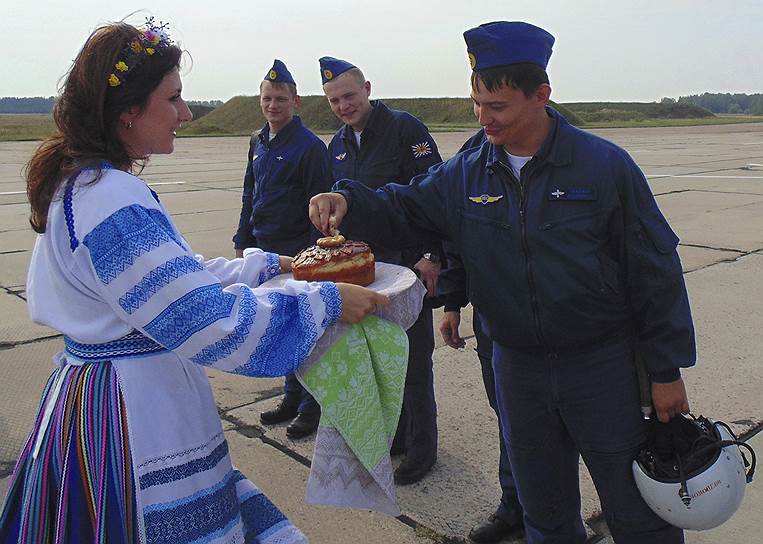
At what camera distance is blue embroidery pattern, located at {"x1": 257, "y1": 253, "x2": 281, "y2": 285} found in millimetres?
2600

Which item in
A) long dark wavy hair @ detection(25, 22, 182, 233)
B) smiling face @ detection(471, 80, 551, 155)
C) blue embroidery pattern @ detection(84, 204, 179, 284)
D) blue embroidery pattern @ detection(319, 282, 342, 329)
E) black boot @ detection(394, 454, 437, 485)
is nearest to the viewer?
blue embroidery pattern @ detection(84, 204, 179, 284)

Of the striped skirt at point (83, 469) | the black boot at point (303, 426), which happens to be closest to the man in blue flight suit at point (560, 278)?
the striped skirt at point (83, 469)

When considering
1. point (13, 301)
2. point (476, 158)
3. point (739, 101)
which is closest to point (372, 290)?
point (476, 158)

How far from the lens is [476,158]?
8.50 feet

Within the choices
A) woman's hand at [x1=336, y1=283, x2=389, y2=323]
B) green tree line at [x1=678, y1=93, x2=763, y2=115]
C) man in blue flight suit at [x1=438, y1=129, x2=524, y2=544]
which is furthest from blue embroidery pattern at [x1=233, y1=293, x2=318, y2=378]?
green tree line at [x1=678, y1=93, x2=763, y2=115]

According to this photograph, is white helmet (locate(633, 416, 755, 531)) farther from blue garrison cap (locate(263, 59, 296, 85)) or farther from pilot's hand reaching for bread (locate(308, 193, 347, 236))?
blue garrison cap (locate(263, 59, 296, 85))

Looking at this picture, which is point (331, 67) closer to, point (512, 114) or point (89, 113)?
point (512, 114)

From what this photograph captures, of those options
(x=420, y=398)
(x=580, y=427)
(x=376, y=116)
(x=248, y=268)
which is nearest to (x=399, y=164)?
(x=376, y=116)

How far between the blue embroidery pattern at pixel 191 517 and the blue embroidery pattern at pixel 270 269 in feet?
2.28

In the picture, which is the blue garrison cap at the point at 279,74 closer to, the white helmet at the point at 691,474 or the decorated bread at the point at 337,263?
the decorated bread at the point at 337,263

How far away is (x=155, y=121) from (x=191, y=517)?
1.06 meters

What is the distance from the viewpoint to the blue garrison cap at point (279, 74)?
4699mm

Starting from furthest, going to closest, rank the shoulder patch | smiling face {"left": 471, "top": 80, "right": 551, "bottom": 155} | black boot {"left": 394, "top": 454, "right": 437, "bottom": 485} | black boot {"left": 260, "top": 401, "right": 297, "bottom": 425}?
black boot {"left": 260, "top": 401, "right": 297, "bottom": 425}
the shoulder patch
black boot {"left": 394, "top": 454, "right": 437, "bottom": 485}
smiling face {"left": 471, "top": 80, "right": 551, "bottom": 155}

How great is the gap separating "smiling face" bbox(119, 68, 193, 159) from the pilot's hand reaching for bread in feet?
2.04
